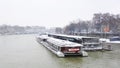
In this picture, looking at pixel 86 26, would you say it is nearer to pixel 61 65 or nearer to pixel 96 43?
pixel 96 43

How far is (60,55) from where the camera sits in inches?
893

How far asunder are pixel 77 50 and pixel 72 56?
1066mm

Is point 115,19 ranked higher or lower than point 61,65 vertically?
higher

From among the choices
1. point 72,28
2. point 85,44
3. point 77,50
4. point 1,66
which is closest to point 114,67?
point 77,50

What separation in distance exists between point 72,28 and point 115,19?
90.2 ft

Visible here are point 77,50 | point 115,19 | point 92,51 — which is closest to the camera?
point 77,50

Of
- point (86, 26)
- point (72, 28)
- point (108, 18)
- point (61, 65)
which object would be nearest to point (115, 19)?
point (108, 18)

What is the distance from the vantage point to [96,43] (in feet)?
92.4

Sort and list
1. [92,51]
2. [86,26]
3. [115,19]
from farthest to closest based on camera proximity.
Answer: [86,26] → [115,19] → [92,51]

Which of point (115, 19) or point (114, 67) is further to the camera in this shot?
point (115, 19)

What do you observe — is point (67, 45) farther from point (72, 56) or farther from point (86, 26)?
point (86, 26)

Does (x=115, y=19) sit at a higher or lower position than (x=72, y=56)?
higher

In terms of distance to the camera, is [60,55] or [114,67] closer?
[114,67]

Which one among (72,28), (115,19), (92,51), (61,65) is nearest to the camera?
(61,65)
